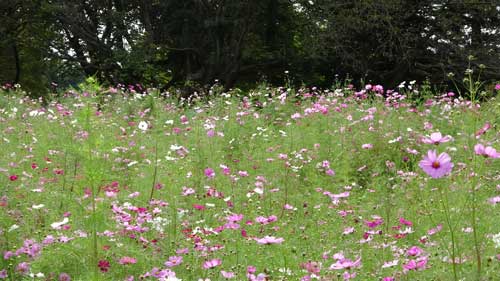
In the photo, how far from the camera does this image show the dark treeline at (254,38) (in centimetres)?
1247

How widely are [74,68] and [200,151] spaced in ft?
36.6

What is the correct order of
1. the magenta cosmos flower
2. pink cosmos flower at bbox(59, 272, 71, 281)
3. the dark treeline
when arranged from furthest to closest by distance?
1. the dark treeline
2. pink cosmos flower at bbox(59, 272, 71, 281)
3. the magenta cosmos flower

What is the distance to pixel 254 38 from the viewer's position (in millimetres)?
14547

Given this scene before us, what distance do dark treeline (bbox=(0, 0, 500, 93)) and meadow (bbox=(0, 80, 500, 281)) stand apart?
6214mm

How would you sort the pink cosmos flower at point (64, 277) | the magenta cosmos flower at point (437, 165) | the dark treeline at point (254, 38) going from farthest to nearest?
the dark treeline at point (254, 38), the pink cosmos flower at point (64, 277), the magenta cosmos flower at point (437, 165)

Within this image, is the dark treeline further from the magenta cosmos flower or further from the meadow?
A: the magenta cosmos flower

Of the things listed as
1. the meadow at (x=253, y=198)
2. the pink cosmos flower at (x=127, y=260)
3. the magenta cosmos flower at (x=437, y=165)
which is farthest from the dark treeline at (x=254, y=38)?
the magenta cosmos flower at (x=437, y=165)

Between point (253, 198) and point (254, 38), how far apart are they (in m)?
11.0

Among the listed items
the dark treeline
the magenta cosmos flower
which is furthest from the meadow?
the dark treeline

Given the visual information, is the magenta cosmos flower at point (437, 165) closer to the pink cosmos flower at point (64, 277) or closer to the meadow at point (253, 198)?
the meadow at point (253, 198)

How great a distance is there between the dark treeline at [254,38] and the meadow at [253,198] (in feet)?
20.4

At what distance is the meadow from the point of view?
2.46 m

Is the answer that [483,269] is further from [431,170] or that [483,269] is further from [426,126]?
[426,126]

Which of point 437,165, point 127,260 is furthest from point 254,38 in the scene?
point 437,165
